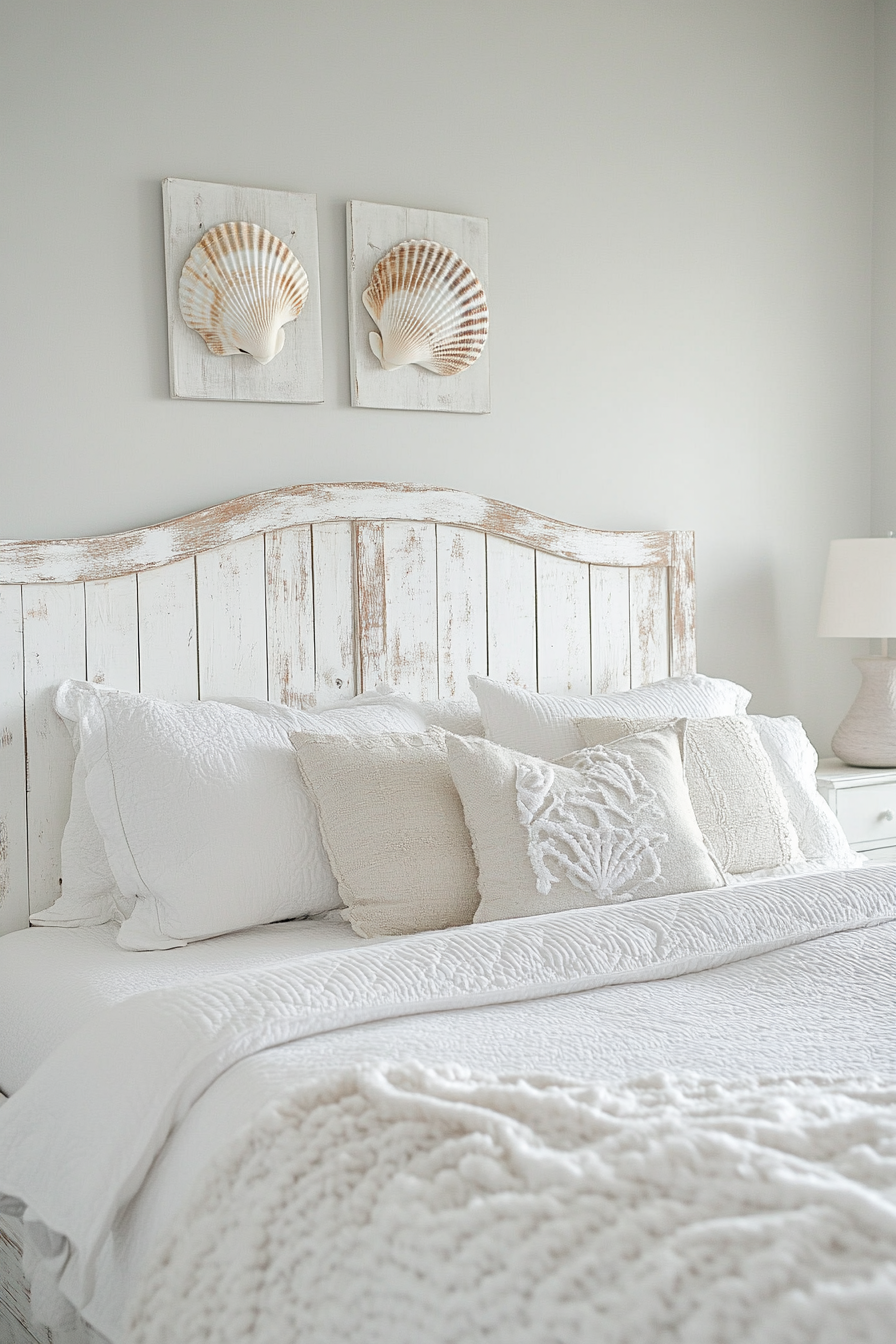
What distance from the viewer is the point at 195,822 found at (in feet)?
6.32

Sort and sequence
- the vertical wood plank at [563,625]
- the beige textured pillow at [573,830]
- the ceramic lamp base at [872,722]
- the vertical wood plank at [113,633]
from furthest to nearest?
the ceramic lamp base at [872,722], the vertical wood plank at [563,625], the vertical wood plank at [113,633], the beige textured pillow at [573,830]

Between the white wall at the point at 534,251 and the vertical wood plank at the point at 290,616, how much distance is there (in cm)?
16

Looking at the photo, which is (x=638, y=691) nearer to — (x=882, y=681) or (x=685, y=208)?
(x=882, y=681)

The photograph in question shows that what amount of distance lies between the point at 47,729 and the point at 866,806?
6.13 ft

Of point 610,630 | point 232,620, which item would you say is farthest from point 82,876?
point 610,630

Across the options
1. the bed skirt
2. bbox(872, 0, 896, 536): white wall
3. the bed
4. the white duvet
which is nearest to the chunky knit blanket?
the bed

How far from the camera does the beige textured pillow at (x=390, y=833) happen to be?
73.0 inches

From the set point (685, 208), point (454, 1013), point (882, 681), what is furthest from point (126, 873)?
point (685, 208)

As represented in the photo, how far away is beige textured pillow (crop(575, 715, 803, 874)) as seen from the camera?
2113mm

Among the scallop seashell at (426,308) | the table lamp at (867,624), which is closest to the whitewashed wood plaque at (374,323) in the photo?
the scallop seashell at (426,308)

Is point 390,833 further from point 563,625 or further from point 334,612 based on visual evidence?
point 563,625

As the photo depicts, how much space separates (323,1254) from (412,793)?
3.37 ft

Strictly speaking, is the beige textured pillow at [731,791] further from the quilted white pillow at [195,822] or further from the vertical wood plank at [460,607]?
the quilted white pillow at [195,822]

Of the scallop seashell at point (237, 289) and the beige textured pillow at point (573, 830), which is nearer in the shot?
the beige textured pillow at point (573, 830)
